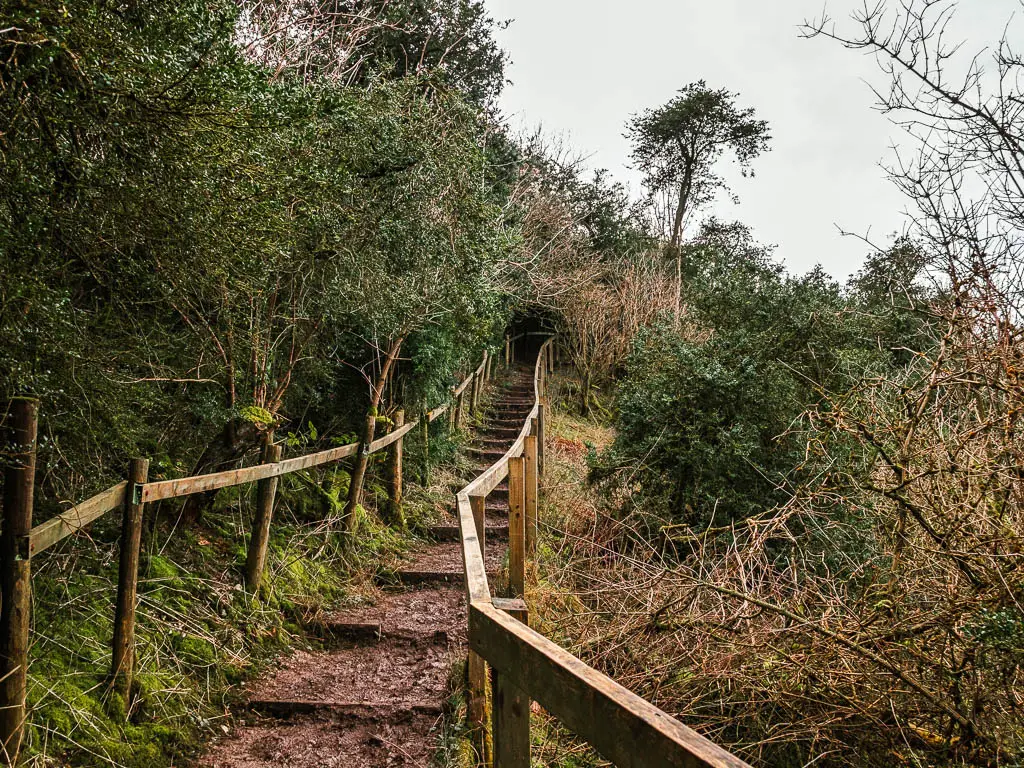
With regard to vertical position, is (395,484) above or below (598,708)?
below

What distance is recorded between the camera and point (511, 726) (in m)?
2.21

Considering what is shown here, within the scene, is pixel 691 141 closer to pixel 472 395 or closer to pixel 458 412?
pixel 472 395

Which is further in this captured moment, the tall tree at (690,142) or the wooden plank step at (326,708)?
the tall tree at (690,142)

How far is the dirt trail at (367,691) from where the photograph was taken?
13.1ft

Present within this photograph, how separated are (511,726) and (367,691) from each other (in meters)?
2.97

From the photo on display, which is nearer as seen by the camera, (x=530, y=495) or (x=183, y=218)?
(x=183, y=218)

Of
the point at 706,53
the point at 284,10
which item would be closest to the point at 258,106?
the point at 284,10

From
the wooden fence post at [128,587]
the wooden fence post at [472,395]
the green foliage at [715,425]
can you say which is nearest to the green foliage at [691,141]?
the wooden fence post at [472,395]

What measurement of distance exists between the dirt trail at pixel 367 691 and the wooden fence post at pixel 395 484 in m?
1.34

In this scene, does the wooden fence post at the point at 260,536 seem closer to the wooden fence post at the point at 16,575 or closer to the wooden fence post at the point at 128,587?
the wooden fence post at the point at 128,587

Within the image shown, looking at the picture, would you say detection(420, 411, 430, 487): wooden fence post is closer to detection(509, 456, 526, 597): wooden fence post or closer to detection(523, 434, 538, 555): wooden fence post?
detection(523, 434, 538, 555): wooden fence post

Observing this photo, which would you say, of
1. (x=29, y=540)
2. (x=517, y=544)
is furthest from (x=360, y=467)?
(x=29, y=540)

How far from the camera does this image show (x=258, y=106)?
3834 millimetres

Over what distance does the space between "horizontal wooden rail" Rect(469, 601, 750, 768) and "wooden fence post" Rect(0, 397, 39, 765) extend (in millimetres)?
2294
